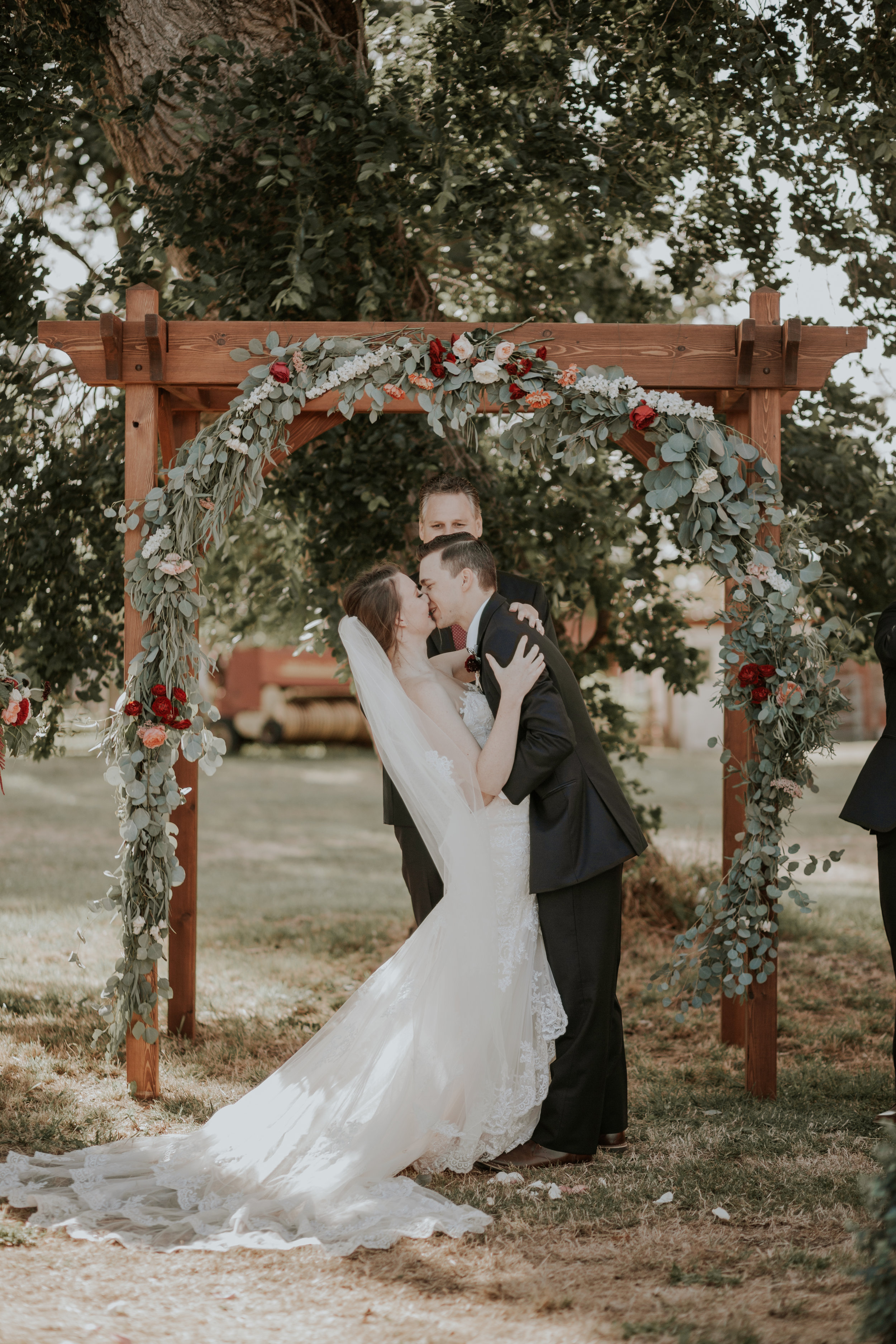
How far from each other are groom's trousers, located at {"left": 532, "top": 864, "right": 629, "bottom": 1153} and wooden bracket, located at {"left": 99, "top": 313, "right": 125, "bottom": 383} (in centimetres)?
254

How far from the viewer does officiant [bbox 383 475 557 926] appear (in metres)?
4.49

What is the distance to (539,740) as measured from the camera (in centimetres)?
390

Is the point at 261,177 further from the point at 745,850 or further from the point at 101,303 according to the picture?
the point at 745,850

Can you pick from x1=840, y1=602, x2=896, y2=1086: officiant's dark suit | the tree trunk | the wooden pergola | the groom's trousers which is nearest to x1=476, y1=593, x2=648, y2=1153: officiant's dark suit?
the groom's trousers

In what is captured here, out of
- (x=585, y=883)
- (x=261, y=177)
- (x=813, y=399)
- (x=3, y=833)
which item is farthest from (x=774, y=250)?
(x=3, y=833)

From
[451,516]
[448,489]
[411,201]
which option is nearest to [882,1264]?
[451,516]

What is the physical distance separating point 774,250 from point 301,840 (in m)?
8.62

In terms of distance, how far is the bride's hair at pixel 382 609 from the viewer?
408 centimetres

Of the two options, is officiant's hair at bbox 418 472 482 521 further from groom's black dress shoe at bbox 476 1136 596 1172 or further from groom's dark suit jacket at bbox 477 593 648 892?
groom's black dress shoe at bbox 476 1136 596 1172

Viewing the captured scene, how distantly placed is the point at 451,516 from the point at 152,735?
147cm

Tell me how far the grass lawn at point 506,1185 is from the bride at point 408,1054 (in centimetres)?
19

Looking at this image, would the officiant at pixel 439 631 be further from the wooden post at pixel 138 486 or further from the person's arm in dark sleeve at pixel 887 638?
the person's arm in dark sleeve at pixel 887 638

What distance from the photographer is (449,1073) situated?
148 inches

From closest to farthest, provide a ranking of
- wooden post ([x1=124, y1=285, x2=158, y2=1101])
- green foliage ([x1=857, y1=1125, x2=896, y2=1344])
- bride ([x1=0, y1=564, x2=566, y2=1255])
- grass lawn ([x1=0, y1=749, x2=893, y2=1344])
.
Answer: green foliage ([x1=857, y1=1125, x2=896, y2=1344]), grass lawn ([x1=0, y1=749, x2=893, y2=1344]), bride ([x1=0, y1=564, x2=566, y2=1255]), wooden post ([x1=124, y1=285, x2=158, y2=1101])
